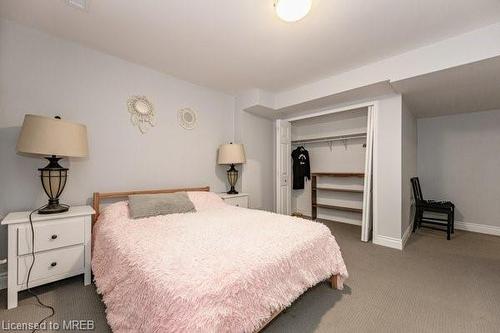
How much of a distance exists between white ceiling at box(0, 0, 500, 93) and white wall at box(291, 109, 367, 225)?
1.57 metres

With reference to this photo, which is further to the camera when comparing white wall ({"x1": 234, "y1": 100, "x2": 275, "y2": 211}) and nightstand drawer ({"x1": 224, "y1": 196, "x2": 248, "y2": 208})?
white wall ({"x1": 234, "y1": 100, "x2": 275, "y2": 211})

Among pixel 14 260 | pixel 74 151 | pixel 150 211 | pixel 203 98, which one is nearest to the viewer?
pixel 14 260

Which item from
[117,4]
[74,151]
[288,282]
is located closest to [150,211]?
[74,151]

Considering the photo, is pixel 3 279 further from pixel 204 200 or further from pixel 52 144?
pixel 204 200

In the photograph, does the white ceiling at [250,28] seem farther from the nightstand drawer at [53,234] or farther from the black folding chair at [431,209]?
the black folding chair at [431,209]

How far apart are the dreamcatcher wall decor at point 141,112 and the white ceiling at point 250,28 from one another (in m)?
0.46

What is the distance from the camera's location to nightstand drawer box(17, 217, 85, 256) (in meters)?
1.57

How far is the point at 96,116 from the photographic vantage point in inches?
90.5

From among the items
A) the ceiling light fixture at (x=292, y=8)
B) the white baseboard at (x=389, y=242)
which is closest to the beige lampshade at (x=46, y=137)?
the ceiling light fixture at (x=292, y=8)

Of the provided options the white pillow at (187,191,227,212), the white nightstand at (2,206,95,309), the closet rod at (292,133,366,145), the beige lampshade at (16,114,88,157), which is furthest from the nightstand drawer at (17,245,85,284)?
the closet rod at (292,133,366,145)

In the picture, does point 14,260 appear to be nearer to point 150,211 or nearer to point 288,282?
point 150,211

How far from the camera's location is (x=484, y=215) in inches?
136

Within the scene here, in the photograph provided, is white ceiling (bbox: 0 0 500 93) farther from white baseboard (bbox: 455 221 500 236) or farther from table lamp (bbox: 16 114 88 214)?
white baseboard (bbox: 455 221 500 236)

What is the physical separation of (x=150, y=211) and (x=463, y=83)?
145 inches
